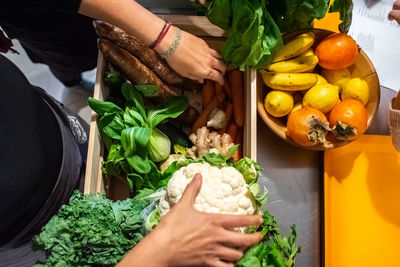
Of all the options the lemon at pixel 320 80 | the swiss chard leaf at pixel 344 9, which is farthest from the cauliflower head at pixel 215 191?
the swiss chard leaf at pixel 344 9

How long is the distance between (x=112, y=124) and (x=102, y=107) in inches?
1.9

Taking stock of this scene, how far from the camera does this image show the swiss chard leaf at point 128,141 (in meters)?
0.87

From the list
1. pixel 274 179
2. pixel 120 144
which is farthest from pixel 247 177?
pixel 120 144

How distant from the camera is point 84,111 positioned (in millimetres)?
1517

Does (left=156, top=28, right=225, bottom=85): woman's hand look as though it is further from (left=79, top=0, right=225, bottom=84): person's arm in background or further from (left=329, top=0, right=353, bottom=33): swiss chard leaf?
(left=329, top=0, right=353, bottom=33): swiss chard leaf

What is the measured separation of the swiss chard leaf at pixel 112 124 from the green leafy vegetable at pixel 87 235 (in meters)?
0.18

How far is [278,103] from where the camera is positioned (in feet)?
2.88

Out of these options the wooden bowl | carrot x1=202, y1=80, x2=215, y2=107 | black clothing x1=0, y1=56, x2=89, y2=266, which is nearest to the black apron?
black clothing x1=0, y1=56, x2=89, y2=266

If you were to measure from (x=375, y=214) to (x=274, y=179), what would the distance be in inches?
10.5

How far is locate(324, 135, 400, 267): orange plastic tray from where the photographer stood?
929mm

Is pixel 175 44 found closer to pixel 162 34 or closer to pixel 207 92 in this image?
pixel 162 34

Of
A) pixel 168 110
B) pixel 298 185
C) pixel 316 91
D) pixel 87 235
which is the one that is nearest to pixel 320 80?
pixel 316 91

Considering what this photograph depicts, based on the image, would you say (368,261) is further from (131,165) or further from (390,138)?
(131,165)

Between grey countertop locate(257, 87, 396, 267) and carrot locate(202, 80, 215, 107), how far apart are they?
14 cm
